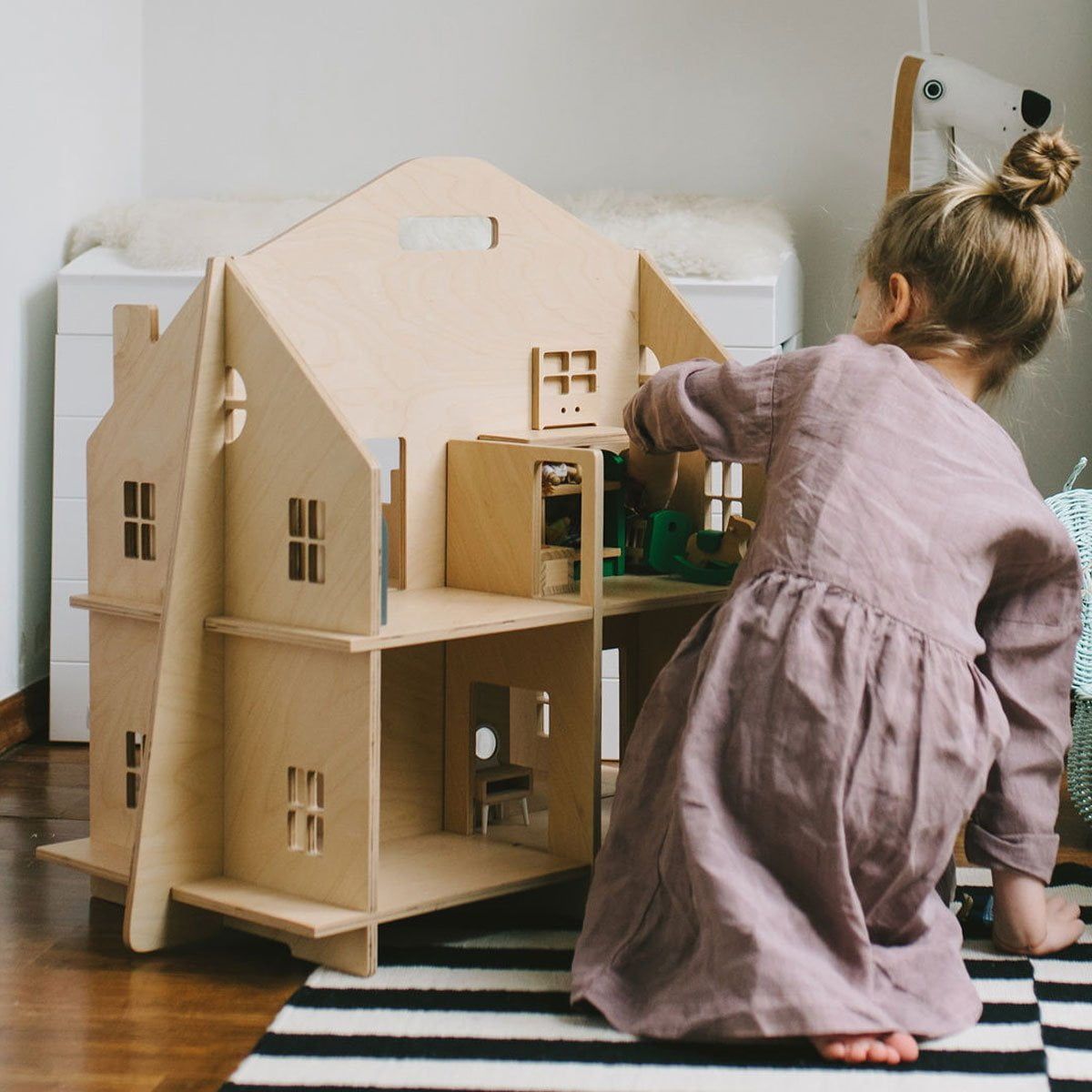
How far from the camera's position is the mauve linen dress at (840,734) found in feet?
3.81

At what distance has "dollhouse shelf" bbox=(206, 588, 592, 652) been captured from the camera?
126 cm

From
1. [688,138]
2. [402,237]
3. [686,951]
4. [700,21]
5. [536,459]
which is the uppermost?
[700,21]

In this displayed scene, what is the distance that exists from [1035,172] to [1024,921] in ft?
2.08

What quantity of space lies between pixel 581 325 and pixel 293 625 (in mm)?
493

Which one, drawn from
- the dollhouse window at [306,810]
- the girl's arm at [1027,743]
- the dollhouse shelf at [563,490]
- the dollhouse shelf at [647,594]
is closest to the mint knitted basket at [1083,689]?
the girl's arm at [1027,743]

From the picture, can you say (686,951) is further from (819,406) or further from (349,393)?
(349,393)

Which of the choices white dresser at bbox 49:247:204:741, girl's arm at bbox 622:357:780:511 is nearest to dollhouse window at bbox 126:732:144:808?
girl's arm at bbox 622:357:780:511

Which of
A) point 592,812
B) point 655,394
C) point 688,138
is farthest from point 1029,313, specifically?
point 688,138

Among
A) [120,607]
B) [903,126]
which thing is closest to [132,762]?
[120,607]

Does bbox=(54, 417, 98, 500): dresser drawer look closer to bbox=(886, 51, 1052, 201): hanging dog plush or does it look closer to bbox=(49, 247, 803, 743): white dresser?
bbox=(49, 247, 803, 743): white dresser

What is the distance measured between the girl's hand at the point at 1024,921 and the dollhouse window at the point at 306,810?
1.89 feet

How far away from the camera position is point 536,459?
1409mm

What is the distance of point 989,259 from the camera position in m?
1.32

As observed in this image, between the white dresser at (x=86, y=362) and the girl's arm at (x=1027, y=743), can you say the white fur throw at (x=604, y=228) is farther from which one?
the girl's arm at (x=1027, y=743)
